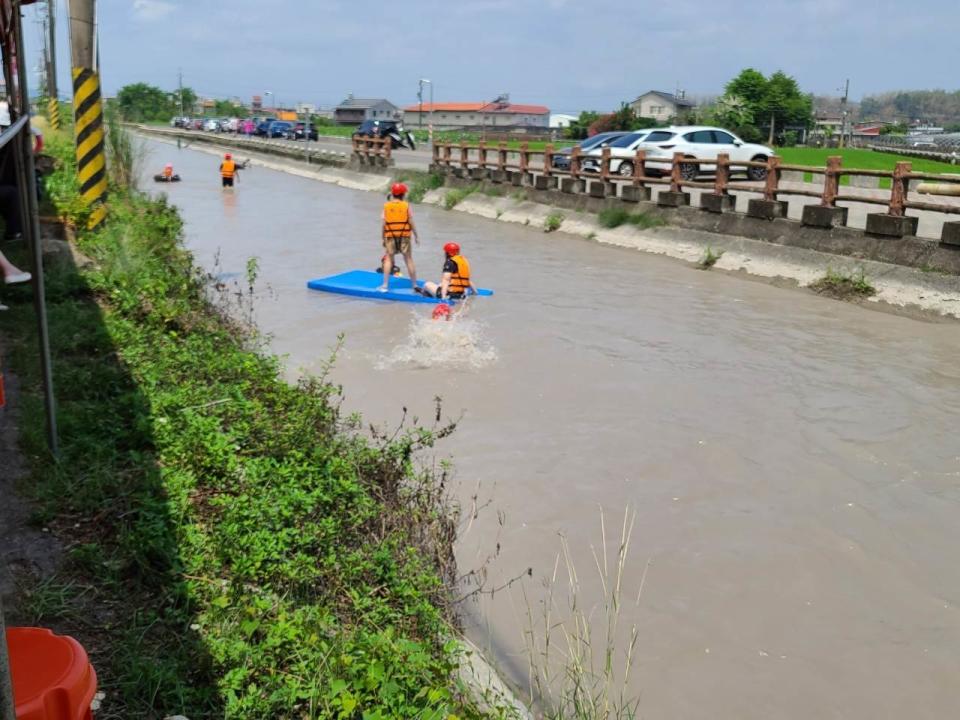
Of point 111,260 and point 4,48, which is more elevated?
point 4,48

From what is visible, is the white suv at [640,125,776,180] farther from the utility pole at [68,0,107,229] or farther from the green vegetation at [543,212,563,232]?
the utility pole at [68,0,107,229]

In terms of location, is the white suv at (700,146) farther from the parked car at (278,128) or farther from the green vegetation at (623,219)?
the parked car at (278,128)

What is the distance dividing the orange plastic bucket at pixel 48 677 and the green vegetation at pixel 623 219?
18270 millimetres

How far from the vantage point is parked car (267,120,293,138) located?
220 feet

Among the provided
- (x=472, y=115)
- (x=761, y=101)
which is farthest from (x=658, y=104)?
(x=761, y=101)

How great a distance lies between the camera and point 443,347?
1149cm

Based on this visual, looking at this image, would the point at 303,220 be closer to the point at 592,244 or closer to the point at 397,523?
the point at 592,244

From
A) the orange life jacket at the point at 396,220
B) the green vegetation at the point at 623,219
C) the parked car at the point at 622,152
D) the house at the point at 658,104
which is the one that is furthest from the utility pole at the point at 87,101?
the house at the point at 658,104

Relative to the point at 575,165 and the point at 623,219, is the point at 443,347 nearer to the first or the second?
the point at 623,219

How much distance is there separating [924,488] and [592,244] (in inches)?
559

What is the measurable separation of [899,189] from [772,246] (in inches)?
106

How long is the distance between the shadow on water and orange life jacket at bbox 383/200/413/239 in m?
7.42

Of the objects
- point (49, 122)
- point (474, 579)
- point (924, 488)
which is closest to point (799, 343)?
point (924, 488)

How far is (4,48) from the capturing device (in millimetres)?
4551
